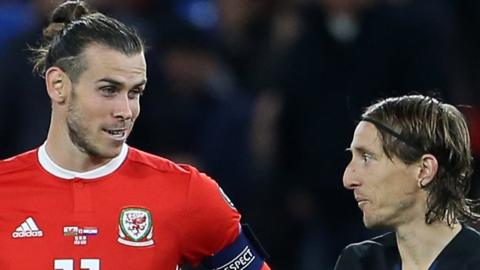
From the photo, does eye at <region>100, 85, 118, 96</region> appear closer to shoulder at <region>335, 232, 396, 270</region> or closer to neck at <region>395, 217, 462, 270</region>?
shoulder at <region>335, 232, 396, 270</region>

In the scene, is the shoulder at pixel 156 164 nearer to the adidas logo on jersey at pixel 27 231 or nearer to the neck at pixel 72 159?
the neck at pixel 72 159

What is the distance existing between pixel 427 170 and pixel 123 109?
1.04 meters

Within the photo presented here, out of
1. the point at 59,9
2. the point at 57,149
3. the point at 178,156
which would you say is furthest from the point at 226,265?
the point at 178,156

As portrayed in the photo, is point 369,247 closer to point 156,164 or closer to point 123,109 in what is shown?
point 156,164

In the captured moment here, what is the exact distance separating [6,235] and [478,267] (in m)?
1.61

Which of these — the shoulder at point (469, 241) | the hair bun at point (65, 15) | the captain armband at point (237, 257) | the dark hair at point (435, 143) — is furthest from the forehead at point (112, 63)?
the shoulder at point (469, 241)

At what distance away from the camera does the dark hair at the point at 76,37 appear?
4957mm

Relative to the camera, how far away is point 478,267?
4.59 m

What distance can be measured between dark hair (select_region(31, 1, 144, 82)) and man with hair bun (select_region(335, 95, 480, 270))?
2.94ft

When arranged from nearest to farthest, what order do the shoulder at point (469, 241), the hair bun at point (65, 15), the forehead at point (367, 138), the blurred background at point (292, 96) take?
the shoulder at point (469, 241)
the forehead at point (367, 138)
the hair bun at point (65, 15)
the blurred background at point (292, 96)

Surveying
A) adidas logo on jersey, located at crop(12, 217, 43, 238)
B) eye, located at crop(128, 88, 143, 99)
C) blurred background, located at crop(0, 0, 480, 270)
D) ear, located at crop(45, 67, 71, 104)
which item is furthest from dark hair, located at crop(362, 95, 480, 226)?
blurred background, located at crop(0, 0, 480, 270)

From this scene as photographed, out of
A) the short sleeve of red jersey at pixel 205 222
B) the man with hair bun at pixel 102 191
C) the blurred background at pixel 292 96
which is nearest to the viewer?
the man with hair bun at pixel 102 191

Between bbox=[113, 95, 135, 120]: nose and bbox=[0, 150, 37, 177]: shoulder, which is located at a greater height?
bbox=[113, 95, 135, 120]: nose

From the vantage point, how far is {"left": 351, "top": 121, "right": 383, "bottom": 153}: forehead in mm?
4742
